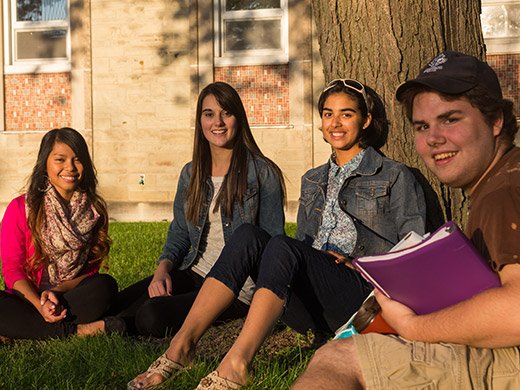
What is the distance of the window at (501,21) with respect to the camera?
15.3 m

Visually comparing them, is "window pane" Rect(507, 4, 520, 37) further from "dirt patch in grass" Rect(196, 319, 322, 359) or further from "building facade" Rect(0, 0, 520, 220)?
"dirt patch in grass" Rect(196, 319, 322, 359)

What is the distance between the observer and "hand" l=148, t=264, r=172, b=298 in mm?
5230

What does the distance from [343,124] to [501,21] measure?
38.1 feet

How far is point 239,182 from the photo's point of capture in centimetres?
536

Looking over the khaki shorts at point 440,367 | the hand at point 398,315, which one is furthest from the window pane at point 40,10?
the khaki shorts at point 440,367

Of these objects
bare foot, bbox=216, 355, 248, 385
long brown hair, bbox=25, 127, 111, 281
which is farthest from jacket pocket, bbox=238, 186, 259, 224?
bare foot, bbox=216, 355, 248, 385

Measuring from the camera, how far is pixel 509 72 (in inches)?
597

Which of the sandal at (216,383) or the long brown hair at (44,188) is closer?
the sandal at (216,383)

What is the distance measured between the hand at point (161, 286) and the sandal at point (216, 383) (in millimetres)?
1464

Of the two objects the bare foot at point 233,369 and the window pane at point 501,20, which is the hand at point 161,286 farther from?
the window pane at point 501,20

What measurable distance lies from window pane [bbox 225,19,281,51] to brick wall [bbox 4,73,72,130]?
3.13 meters

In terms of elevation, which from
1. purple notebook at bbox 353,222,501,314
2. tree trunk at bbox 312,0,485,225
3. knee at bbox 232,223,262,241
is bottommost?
knee at bbox 232,223,262,241

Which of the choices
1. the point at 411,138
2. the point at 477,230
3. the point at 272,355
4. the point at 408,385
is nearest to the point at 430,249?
the point at 477,230

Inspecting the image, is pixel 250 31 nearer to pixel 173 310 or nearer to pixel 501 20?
pixel 501 20
